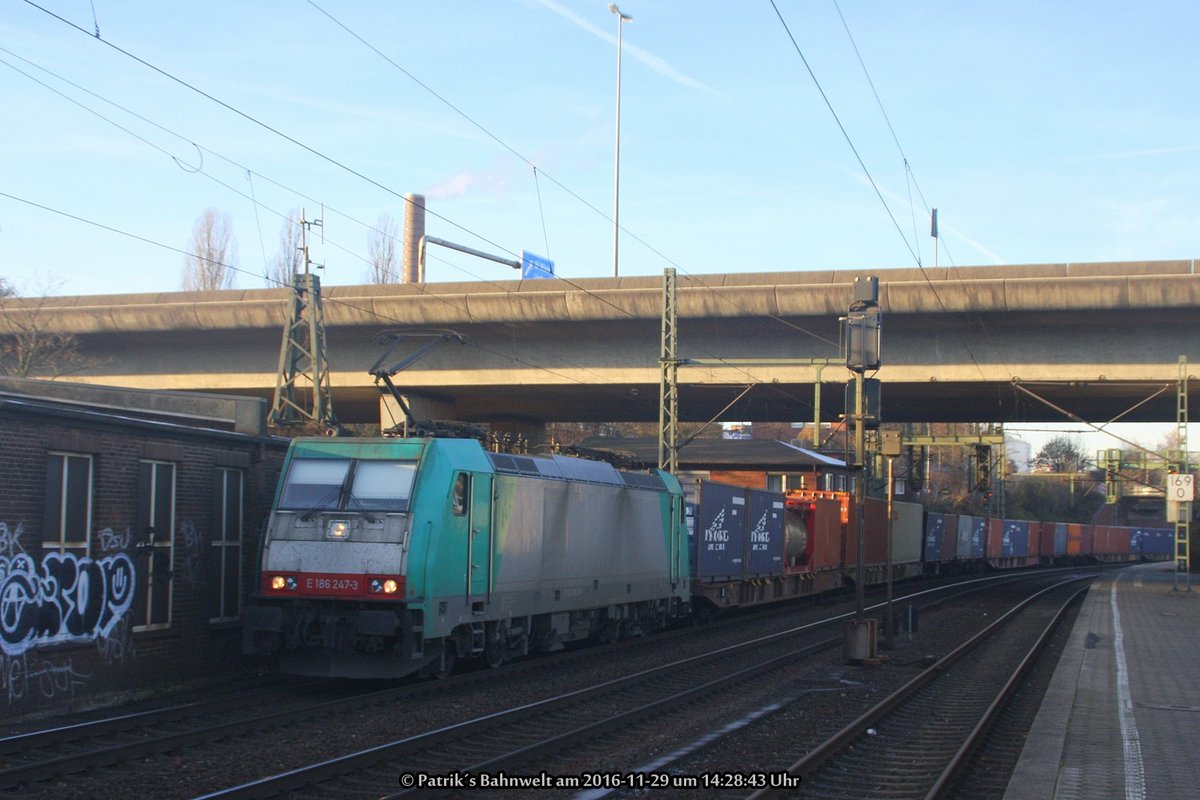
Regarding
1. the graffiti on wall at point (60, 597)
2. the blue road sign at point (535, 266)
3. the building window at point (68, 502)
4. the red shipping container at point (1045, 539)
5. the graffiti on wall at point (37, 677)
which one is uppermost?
the blue road sign at point (535, 266)

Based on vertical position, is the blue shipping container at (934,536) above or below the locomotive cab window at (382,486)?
below

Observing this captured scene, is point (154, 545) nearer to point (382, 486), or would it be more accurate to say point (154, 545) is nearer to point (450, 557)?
point (382, 486)

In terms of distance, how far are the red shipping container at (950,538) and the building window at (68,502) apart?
128 ft

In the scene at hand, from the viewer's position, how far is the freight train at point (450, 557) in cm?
1317

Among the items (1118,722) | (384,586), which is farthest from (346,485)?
(1118,722)

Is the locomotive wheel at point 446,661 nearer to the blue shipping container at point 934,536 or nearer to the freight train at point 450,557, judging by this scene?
the freight train at point 450,557

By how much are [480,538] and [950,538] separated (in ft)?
123

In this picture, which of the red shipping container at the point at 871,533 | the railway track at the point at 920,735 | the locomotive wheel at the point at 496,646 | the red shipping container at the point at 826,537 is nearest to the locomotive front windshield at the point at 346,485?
the locomotive wheel at the point at 496,646

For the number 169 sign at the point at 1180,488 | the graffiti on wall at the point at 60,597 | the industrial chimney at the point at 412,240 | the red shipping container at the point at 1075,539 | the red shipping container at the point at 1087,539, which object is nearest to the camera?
the graffiti on wall at the point at 60,597

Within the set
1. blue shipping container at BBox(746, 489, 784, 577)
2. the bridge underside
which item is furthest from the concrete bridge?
blue shipping container at BBox(746, 489, 784, 577)

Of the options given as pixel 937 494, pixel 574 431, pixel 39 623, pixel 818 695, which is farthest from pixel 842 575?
pixel 937 494

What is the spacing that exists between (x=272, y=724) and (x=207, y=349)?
973 inches

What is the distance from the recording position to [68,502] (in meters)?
12.5

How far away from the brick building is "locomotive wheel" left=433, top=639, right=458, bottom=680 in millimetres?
3052
